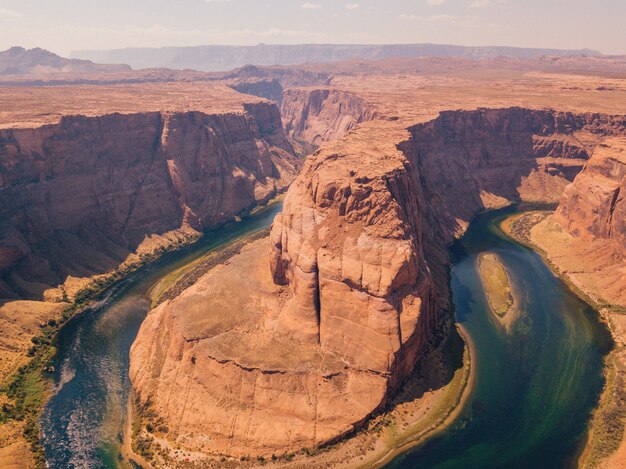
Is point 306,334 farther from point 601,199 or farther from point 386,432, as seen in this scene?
point 601,199

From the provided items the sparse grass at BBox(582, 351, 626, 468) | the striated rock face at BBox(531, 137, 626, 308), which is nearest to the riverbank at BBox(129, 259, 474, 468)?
the sparse grass at BBox(582, 351, 626, 468)

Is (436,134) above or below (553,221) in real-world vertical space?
above

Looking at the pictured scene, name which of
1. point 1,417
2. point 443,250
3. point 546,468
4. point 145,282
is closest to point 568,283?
point 443,250

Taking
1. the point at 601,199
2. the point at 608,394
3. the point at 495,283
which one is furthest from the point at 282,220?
the point at 601,199

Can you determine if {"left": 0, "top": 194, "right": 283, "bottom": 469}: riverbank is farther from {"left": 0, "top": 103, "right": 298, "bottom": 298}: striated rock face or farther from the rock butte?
{"left": 0, "top": 103, "right": 298, "bottom": 298}: striated rock face

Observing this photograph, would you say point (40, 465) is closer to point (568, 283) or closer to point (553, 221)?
point (568, 283)

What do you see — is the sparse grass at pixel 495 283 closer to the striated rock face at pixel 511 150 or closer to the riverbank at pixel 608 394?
the riverbank at pixel 608 394
